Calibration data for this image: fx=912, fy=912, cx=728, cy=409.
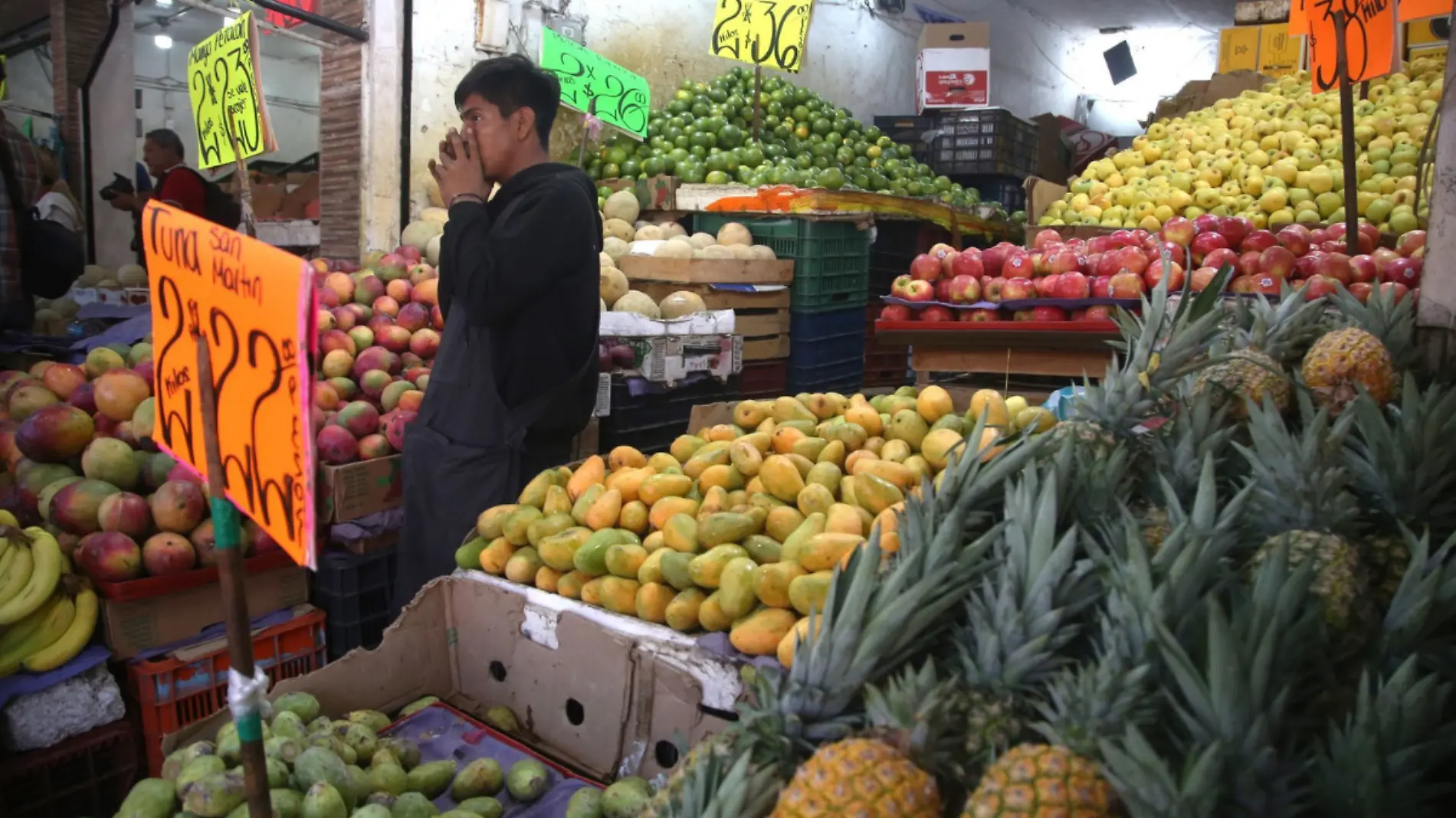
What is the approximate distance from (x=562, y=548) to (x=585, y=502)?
21cm

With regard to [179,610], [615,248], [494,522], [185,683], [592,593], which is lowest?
[185,683]

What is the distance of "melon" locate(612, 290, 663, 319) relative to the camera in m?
4.96

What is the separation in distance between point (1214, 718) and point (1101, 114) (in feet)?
57.6

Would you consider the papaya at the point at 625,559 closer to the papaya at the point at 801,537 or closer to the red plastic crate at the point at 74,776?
the papaya at the point at 801,537

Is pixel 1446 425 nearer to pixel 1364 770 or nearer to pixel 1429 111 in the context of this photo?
pixel 1364 770

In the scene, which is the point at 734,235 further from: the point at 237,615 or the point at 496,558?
the point at 237,615

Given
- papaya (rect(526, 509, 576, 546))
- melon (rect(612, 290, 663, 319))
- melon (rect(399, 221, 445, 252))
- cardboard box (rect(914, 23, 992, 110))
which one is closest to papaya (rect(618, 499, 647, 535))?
papaya (rect(526, 509, 576, 546))

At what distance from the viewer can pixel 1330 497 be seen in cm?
167

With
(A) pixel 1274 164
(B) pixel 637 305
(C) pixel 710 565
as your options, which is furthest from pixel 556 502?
(A) pixel 1274 164

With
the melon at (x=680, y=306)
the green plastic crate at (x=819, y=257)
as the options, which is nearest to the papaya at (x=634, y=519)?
the melon at (x=680, y=306)

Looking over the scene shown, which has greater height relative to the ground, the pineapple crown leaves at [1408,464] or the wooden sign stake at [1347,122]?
the wooden sign stake at [1347,122]

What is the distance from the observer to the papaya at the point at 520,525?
2.51 m

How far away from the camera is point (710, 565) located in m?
2.04

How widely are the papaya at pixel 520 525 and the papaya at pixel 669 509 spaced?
0.36 m
